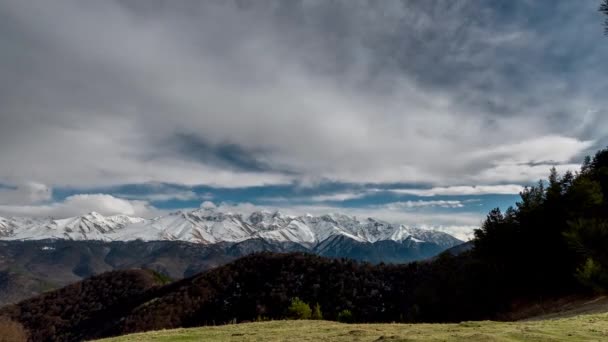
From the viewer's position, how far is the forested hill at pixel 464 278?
4272 cm

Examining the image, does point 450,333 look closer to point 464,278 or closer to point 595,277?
point 595,277

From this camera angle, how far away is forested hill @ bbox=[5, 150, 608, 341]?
42719 mm

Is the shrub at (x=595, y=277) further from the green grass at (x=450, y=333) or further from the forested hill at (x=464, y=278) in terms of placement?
the green grass at (x=450, y=333)

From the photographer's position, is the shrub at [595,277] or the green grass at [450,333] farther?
the shrub at [595,277]

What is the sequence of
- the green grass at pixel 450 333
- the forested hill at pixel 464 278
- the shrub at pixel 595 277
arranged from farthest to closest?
the forested hill at pixel 464 278, the shrub at pixel 595 277, the green grass at pixel 450 333

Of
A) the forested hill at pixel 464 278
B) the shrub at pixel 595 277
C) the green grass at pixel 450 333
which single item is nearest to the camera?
the green grass at pixel 450 333

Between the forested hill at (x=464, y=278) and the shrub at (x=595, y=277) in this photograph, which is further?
the forested hill at (x=464, y=278)

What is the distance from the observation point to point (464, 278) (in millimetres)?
60281

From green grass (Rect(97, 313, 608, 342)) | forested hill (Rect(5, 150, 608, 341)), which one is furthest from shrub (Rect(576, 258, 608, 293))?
green grass (Rect(97, 313, 608, 342))

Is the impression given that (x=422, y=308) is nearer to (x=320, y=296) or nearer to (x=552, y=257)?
(x=552, y=257)

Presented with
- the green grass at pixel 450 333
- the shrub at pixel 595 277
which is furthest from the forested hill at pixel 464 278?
the green grass at pixel 450 333

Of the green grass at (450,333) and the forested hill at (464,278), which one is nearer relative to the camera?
the green grass at (450,333)

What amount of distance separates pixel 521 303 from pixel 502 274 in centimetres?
614

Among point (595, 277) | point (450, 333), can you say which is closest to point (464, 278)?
point (595, 277)
